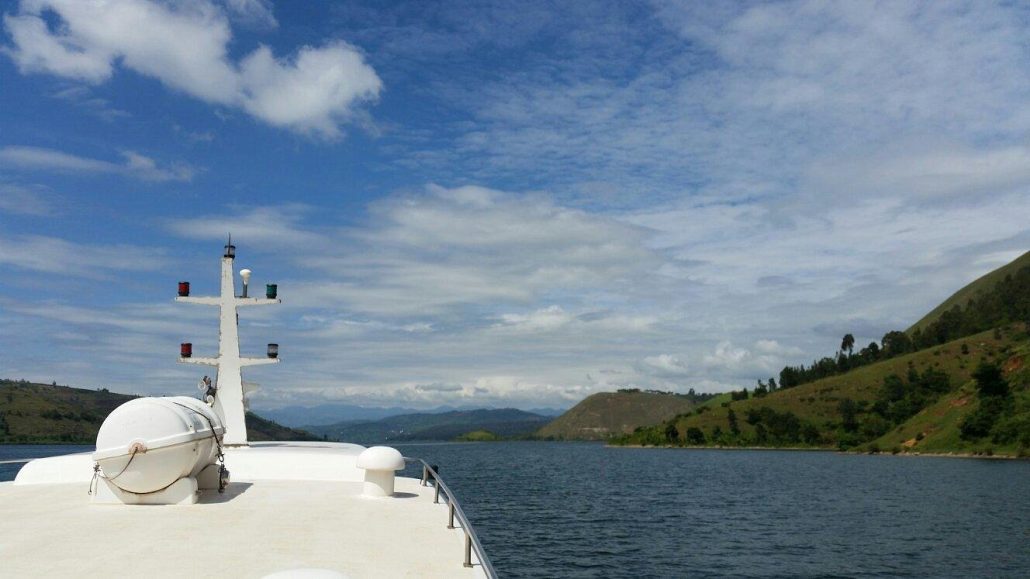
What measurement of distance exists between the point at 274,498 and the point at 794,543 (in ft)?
161

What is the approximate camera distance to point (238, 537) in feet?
52.1

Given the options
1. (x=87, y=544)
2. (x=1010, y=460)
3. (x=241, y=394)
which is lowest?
(x=1010, y=460)

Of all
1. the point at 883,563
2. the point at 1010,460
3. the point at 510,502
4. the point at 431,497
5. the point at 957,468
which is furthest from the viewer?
the point at 1010,460

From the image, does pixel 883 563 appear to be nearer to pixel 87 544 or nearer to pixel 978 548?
pixel 978 548

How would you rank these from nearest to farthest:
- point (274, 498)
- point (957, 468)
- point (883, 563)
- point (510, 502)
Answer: point (274, 498) < point (883, 563) < point (510, 502) < point (957, 468)

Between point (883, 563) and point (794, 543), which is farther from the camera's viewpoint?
point (794, 543)

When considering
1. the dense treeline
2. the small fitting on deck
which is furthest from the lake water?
the dense treeline

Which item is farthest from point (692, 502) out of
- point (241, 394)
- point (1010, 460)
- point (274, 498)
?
point (1010, 460)

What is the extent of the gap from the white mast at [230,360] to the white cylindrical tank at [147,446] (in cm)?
1019

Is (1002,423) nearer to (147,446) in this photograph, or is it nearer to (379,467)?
(379,467)

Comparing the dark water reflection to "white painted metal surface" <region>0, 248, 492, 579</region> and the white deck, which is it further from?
the white deck

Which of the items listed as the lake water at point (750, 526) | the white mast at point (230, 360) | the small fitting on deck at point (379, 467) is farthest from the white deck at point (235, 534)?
the lake water at point (750, 526)

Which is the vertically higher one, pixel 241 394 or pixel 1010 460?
pixel 241 394

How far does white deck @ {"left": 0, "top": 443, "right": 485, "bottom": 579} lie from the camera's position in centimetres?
1359
